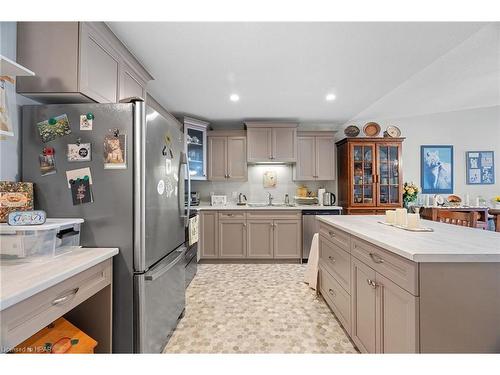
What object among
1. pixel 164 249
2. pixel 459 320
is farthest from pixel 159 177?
pixel 459 320

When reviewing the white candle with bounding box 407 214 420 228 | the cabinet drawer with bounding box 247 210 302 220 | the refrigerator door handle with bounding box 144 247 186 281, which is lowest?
the refrigerator door handle with bounding box 144 247 186 281

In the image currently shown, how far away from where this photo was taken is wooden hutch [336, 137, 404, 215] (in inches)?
154

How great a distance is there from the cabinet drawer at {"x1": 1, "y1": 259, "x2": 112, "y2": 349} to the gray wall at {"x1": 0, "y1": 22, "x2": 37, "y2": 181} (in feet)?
2.52

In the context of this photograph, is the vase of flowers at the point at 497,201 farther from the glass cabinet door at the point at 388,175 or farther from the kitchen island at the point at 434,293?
the kitchen island at the point at 434,293

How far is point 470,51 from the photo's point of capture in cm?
220

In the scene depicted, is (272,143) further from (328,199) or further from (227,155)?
(328,199)

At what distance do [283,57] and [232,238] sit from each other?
266 cm

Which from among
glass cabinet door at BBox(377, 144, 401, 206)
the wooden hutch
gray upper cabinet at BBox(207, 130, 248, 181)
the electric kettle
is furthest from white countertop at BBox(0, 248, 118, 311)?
glass cabinet door at BBox(377, 144, 401, 206)

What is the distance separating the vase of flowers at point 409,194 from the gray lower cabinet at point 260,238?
258cm

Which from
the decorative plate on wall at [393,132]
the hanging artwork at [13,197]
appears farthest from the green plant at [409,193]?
the hanging artwork at [13,197]

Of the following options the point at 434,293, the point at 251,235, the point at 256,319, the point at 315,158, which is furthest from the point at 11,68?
the point at 315,158

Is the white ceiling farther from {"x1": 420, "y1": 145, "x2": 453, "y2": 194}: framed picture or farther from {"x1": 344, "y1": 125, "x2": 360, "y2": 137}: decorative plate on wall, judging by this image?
{"x1": 420, "y1": 145, "x2": 453, "y2": 194}: framed picture
